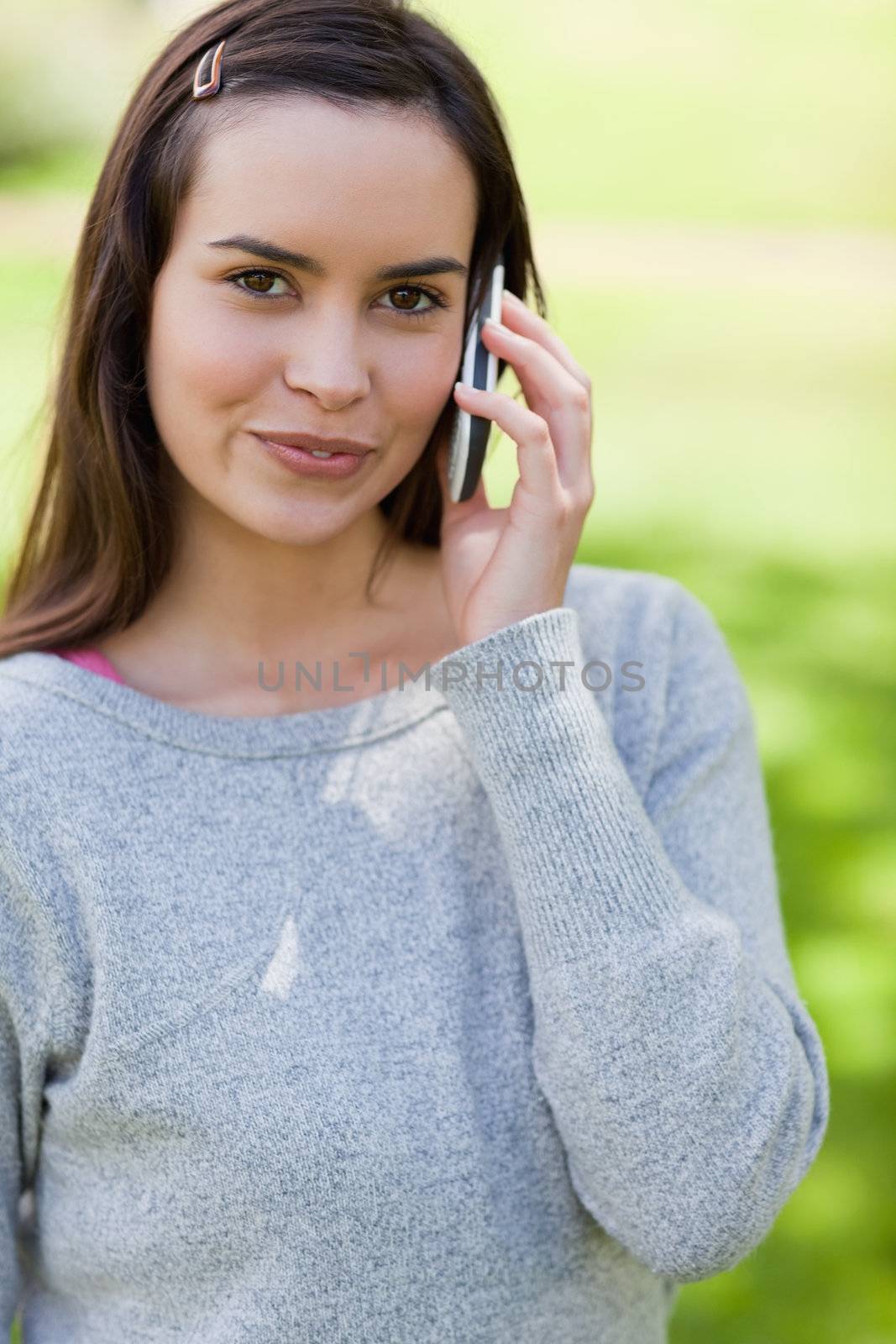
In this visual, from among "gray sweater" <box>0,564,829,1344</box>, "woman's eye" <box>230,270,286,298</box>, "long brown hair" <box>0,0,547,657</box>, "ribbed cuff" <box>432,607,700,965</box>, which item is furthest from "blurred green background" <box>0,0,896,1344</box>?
"ribbed cuff" <box>432,607,700,965</box>

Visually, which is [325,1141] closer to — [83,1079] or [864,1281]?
[83,1079]

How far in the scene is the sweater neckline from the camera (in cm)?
170

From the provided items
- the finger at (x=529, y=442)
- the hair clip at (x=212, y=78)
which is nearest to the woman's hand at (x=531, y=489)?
the finger at (x=529, y=442)

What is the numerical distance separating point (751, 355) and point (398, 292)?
7.30 meters

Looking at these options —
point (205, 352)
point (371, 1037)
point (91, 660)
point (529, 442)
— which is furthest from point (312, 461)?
point (371, 1037)

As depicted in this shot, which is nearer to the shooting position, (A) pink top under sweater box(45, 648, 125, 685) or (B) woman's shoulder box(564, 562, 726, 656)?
(A) pink top under sweater box(45, 648, 125, 685)

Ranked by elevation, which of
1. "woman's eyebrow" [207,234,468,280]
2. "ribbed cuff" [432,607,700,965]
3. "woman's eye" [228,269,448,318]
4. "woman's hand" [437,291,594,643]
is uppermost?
"woman's eyebrow" [207,234,468,280]

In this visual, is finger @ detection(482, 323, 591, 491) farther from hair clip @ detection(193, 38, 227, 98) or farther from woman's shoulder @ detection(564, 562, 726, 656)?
hair clip @ detection(193, 38, 227, 98)

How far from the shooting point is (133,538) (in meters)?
1.82

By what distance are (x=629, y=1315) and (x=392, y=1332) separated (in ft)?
1.00

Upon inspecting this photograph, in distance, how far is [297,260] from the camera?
155 cm

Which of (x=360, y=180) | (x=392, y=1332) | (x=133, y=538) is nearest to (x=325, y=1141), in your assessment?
(x=392, y=1332)

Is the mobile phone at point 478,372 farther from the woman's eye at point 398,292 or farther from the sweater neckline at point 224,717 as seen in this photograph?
the sweater neckline at point 224,717

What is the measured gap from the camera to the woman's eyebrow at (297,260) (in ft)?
5.06
